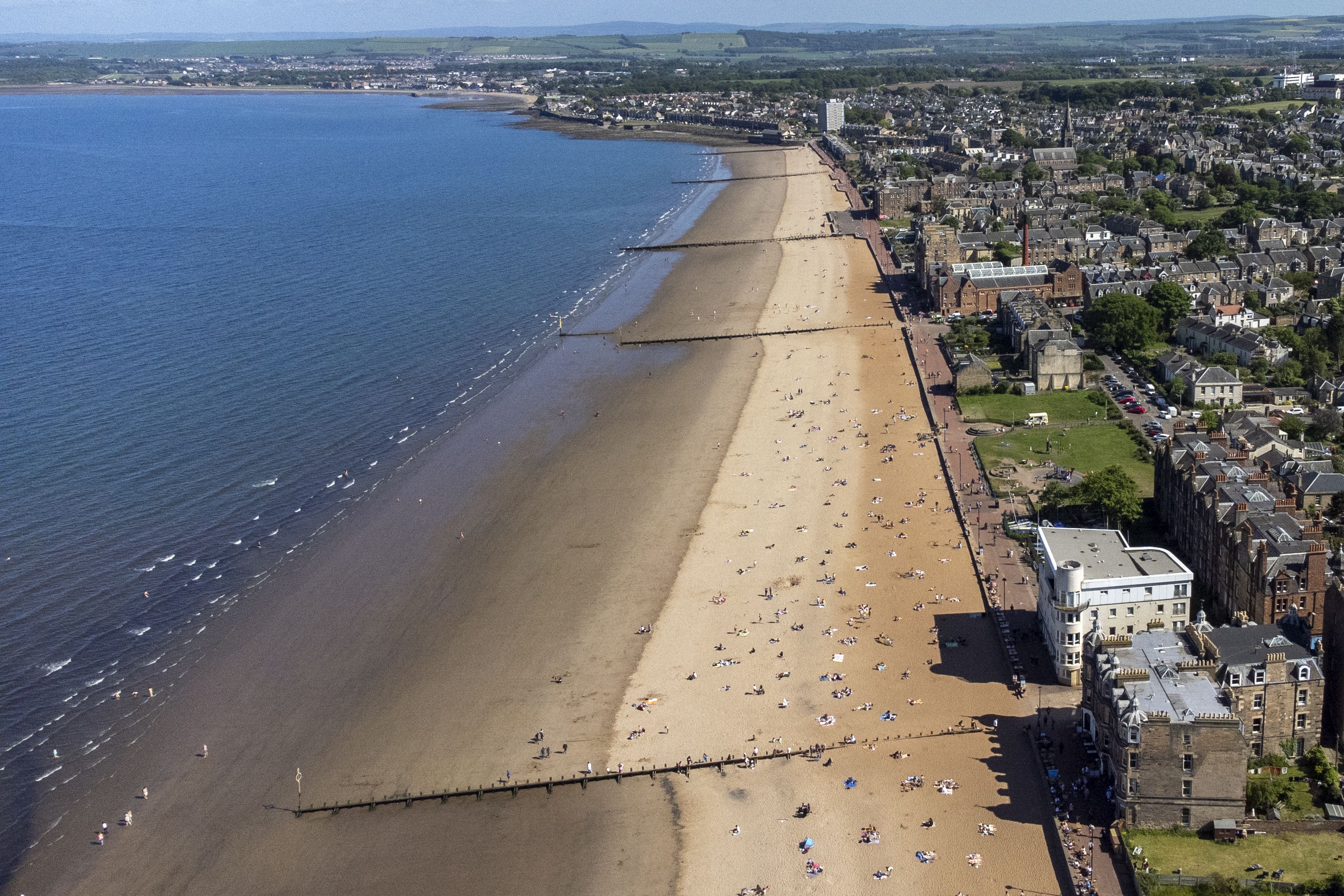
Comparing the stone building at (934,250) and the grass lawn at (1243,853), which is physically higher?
the stone building at (934,250)

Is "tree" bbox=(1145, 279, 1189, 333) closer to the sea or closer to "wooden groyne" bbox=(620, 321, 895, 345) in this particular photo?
"wooden groyne" bbox=(620, 321, 895, 345)

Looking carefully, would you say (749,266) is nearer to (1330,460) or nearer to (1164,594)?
(1330,460)

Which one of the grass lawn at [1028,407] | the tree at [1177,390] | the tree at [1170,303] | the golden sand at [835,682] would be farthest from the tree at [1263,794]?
the tree at [1170,303]

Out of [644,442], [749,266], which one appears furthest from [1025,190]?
[644,442]

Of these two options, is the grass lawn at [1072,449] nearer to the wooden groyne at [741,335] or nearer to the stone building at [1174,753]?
the stone building at [1174,753]

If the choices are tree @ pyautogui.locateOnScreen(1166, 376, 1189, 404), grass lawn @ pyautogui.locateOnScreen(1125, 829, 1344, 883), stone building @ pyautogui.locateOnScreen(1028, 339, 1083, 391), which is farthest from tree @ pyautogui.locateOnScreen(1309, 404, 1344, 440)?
grass lawn @ pyautogui.locateOnScreen(1125, 829, 1344, 883)

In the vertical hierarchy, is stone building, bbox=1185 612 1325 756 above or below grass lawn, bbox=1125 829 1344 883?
above
